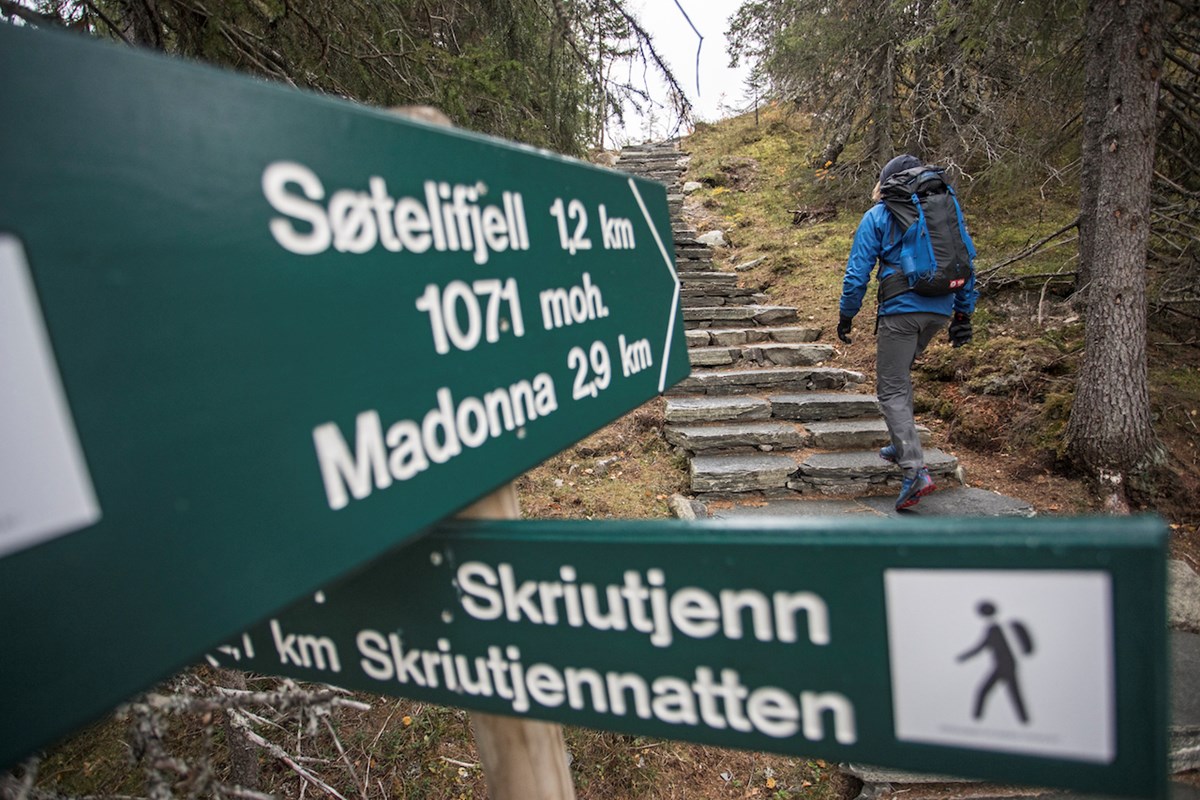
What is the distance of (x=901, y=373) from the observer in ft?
12.4

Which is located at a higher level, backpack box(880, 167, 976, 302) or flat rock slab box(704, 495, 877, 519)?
backpack box(880, 167, 976, 302)

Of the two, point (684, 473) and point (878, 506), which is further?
point (684, 473)

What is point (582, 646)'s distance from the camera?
31.0 inches

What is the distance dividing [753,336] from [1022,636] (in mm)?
6076

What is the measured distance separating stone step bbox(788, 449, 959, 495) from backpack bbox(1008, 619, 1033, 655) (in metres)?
3.73

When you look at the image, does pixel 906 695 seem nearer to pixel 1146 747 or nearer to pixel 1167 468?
pixel 1146 747

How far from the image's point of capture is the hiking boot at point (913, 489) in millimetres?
3779

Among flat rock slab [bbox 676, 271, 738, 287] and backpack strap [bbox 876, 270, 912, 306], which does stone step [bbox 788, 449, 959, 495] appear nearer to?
backpack strap [bbox 876, 270, 912, 306]

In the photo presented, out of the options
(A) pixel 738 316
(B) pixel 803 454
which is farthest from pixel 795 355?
(B) pixel 803 454

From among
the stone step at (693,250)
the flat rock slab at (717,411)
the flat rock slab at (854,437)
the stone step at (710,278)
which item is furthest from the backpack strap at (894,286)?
the stone step at (693,250)

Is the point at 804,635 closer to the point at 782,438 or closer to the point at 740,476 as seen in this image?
the point at 740,476

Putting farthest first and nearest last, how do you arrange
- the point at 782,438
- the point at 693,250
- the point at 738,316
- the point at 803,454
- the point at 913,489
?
the point at 693,250
the point at 738,316
the point at 782,438
the point at 803,454
the point at 913,489

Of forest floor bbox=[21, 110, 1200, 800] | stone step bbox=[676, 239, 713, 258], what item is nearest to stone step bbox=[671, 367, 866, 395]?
forest floor bbox=[21, 110, 1200, 800]

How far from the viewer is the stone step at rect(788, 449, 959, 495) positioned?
Result: 13.7ft
